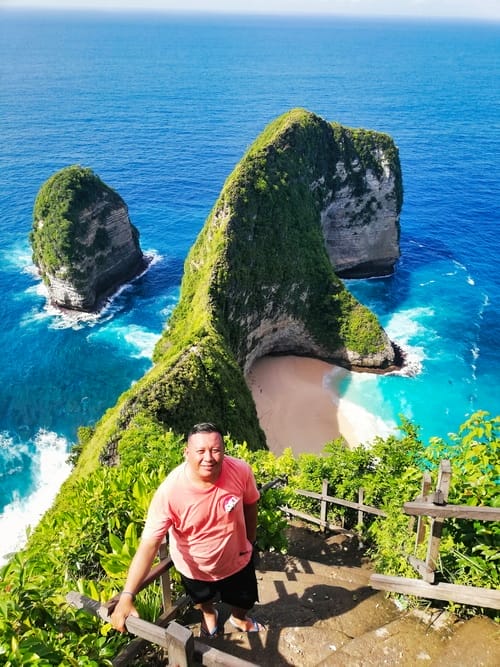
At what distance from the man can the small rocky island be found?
152 ft

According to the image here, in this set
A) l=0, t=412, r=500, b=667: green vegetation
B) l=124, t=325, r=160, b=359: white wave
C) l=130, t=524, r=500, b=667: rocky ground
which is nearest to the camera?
l=0, t=412, r=500, b=667: green vegetation

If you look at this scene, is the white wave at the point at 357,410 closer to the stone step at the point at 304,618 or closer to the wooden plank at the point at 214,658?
the stone step at the point at 304,618

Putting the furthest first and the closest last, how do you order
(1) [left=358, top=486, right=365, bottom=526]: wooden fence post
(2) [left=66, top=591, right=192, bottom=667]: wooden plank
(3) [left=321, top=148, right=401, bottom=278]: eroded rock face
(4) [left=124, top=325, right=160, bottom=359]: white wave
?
(3) [left=321, top=148, right=401, bottom=278]: eroded rock face, (4) [left=124, top=325, right=160, bottom=359]: white wave, (1) [left=358, top=486, right=365, bottom=526]: wooden fence post, (2) [left=66, top=591, right=192, bottom=667]: wooden plank

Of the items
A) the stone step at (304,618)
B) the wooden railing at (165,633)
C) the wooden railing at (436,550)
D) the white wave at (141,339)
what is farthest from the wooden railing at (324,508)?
the white wave at (141,339)

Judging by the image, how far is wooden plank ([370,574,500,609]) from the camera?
632cm

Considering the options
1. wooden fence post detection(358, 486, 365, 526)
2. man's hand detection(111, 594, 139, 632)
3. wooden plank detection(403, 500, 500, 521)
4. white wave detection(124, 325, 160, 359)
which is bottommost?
white wave detection(124, 325, 160, 359)

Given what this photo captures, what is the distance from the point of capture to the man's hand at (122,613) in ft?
17.1

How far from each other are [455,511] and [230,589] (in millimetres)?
2949

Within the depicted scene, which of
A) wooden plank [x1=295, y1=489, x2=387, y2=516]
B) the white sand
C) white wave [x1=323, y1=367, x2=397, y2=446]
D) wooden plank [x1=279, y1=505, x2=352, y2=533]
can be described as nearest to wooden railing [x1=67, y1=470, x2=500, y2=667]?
wooden plank [x1=295, y1=489, x2=387, y2=516]

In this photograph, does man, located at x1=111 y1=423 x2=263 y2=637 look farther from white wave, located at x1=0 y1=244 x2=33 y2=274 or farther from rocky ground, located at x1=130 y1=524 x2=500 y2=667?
white wave, located at x1=0 y1=244 x2=33 y2=274

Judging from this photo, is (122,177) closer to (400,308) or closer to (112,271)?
(112,271)

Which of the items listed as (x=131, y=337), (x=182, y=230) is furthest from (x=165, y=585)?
(x=182, y=230)

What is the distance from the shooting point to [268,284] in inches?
1582

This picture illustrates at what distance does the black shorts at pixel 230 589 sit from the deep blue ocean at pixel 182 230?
27.8m
